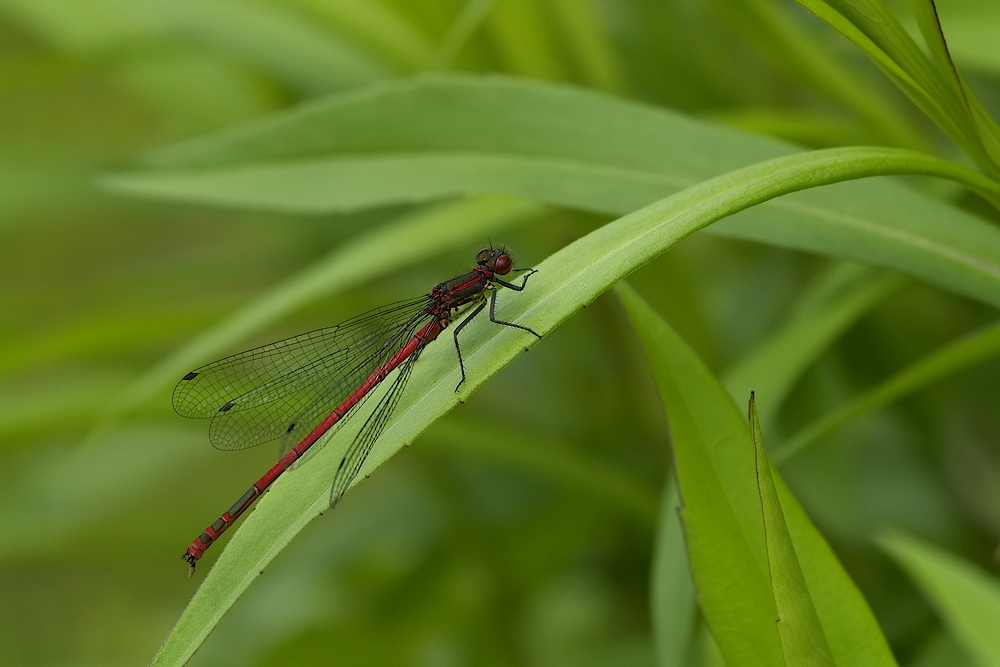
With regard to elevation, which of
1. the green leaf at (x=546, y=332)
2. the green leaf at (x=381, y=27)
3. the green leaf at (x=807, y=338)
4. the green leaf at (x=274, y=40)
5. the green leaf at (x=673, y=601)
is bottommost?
the green leaf at (x=673, y=601)

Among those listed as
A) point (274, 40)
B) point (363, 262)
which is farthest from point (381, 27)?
point (363, 262)

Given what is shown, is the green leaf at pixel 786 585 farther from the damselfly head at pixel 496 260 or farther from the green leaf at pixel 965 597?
the damselfly head at pixel 496 260

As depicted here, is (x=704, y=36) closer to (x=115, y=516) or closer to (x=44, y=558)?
(x=115, y=516)

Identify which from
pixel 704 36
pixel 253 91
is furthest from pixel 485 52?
pixel 253 91

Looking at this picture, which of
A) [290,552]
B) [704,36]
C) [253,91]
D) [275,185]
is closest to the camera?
[275,185]

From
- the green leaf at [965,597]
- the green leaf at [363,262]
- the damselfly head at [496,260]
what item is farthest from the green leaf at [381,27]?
the green leaf at [965,597]

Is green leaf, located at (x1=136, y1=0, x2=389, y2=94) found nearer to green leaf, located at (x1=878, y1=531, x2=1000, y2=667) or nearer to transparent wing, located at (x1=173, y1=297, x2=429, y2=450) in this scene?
transparent wing, located at (x1=173, y1=297, x2=429, y2=450)

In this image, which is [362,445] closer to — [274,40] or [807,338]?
[807,338]

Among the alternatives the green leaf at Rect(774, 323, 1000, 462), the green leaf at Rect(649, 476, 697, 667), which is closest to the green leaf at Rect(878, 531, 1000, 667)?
the green leaf at Rect(774, 323, 1000, 462)
